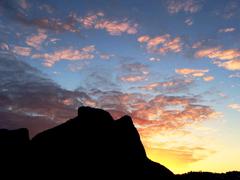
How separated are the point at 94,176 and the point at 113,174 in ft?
7.07

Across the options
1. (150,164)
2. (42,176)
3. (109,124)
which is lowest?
(42,176)

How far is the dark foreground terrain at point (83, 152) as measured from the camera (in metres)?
33.6

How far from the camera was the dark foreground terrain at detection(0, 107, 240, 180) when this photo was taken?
3356 centimetres

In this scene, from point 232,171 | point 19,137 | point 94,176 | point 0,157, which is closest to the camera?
point 94,176

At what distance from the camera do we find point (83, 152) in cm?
3431

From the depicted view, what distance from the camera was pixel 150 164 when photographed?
3816 cm

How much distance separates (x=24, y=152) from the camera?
1446 inches

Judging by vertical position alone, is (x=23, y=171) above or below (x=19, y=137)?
below

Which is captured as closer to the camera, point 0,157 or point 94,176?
point 94,176

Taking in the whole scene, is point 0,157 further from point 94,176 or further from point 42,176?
point 94,176

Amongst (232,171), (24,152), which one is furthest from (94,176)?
(232,171)

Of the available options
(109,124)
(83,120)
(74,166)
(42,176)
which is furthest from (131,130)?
(42,176)

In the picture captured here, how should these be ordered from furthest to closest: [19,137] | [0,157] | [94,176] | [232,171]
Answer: [232,171]
[19,137]
[0,157]
[94,176]

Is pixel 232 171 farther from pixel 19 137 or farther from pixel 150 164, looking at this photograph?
pixel 19 137
